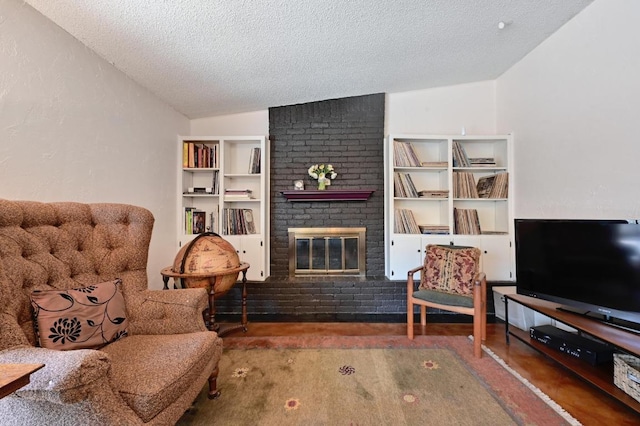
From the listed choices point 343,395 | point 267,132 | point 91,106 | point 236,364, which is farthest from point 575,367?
point 91,106

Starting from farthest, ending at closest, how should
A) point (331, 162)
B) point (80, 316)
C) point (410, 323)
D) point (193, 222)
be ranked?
1. point (331, 162)
2. point (193, 222)
3. point (410, 323)
4. point (80, 316)

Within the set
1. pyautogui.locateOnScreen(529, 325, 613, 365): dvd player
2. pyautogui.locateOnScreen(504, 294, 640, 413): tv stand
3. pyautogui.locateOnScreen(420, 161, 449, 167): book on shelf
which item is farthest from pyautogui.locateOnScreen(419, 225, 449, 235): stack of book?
pyautogui.locateOnScreen(529, 325, 613, 365): dvd player

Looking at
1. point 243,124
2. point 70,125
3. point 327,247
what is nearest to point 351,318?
point 327,247

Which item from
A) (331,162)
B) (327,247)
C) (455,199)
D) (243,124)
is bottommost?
(327,247)

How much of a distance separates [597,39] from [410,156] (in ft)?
5.53

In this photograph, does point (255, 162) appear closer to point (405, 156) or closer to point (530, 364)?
point (405, 156)

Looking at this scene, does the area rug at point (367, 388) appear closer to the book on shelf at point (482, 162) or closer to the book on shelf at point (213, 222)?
the book on shelf at point (213, 222)

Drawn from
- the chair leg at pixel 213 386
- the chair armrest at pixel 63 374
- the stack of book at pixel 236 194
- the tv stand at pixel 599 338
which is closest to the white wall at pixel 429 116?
the stack of book at pixel 236 194

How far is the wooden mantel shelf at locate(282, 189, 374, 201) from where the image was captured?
325 cm

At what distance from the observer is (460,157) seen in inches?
129

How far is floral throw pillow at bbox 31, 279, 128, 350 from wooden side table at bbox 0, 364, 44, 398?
58 centimetres

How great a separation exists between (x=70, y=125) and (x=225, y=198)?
1552 mm

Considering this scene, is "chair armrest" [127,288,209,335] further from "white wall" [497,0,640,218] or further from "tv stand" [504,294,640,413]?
"white wall" [497,0,640,218]

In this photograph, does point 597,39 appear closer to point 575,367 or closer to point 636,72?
point 636,72
